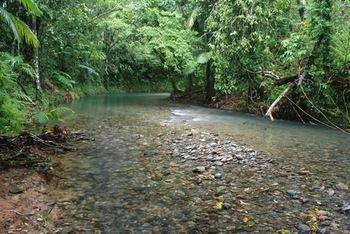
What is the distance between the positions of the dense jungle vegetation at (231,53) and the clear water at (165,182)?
1796mm

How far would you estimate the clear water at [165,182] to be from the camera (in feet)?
14.5

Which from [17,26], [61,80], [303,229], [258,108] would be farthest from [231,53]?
[61,80]

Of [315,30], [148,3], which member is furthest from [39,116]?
[148,3]

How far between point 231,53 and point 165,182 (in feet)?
32.3

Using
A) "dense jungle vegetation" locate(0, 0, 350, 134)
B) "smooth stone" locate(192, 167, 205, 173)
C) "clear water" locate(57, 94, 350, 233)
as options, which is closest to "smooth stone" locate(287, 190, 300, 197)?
"clear water" locate(57, 94, 350, 233)

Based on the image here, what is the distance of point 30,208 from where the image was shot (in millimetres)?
4664

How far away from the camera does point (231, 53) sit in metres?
14.6

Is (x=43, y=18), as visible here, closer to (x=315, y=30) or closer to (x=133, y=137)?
(x=133, y=137)

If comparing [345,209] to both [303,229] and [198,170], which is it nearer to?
[303,229]

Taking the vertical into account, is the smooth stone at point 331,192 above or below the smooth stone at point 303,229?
above

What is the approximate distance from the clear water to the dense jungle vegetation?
180 centimetres

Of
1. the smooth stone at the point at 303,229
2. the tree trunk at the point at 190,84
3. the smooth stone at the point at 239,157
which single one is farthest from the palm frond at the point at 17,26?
the tree trunk at the point at 190,84

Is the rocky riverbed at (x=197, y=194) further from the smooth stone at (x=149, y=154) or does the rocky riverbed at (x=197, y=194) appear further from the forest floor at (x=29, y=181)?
the forest floor at (x=29, y=181)

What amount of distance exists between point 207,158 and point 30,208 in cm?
392
